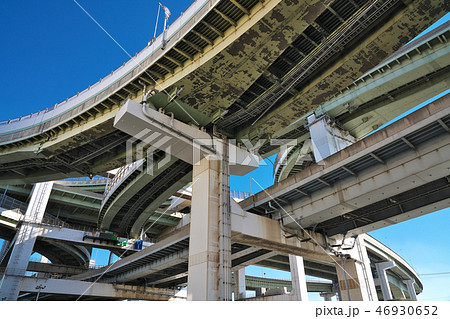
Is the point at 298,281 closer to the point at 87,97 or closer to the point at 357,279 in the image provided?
the point at 357,279

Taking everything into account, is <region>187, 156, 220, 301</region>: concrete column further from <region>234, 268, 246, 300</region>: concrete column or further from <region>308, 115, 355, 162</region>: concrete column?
<region>234, 268, 246, 300</region>: concrete column

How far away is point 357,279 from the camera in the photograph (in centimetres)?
2142

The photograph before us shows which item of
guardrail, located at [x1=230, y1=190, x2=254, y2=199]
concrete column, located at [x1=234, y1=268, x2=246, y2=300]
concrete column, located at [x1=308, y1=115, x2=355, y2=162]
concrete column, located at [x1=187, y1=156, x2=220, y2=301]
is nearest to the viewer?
concrete column, located at [x1=187, y1=156, x2=220, y2=301]

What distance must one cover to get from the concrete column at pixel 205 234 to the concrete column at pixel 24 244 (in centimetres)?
2761

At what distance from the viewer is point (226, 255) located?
13.8 metres

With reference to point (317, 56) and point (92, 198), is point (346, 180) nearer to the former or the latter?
point (317, 56)

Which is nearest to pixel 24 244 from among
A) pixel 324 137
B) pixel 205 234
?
pixel 205 234

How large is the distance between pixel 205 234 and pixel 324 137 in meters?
15.8

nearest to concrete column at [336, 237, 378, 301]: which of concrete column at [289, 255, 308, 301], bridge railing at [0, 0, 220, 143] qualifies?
concrete column at [289, 255, 308, 301]

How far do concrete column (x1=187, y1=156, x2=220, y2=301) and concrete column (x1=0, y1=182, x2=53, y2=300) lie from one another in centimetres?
2761

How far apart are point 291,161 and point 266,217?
19.1 metres

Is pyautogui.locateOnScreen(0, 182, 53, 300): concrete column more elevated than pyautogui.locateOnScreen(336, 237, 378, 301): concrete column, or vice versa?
pyautogui.locateOnScreen(0, 182, 53, 300): concrete column

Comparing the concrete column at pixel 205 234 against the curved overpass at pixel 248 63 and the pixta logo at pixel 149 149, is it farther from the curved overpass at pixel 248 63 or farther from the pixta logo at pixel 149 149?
the curved overpass at pixel 248 63

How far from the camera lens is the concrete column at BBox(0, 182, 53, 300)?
103 feet
